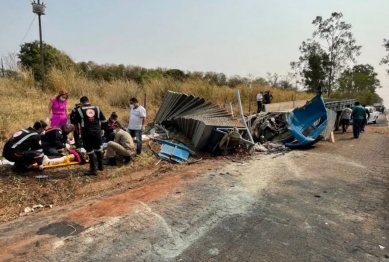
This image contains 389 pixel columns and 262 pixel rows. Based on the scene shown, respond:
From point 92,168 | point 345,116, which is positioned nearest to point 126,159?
point 92,168

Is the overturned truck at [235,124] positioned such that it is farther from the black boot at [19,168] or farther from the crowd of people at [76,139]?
the black boot at [19,168]

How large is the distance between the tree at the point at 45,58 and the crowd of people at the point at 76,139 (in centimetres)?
768

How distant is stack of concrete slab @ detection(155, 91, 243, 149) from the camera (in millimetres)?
8570

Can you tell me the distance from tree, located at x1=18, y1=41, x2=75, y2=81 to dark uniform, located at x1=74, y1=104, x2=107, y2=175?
29.5ft

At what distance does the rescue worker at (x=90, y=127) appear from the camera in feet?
19.0

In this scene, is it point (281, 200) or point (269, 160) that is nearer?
point (281, 200)

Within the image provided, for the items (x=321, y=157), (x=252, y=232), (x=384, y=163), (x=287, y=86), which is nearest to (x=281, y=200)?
(x=252, y=232)

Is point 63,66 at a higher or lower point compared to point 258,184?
higher

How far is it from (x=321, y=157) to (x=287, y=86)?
23.6m

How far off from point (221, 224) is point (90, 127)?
3.21 m

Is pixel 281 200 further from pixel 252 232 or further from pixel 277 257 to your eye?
pixel 277 257

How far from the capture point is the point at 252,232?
3.92 metres

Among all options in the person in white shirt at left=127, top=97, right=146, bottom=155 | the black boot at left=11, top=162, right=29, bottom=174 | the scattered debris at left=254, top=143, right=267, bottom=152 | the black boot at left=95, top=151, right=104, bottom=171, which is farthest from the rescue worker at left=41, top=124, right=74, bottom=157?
the scattered debris at left=254, top=143, right=267, bottom=152

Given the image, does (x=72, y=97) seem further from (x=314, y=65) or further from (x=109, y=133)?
(x=314, y=65)
